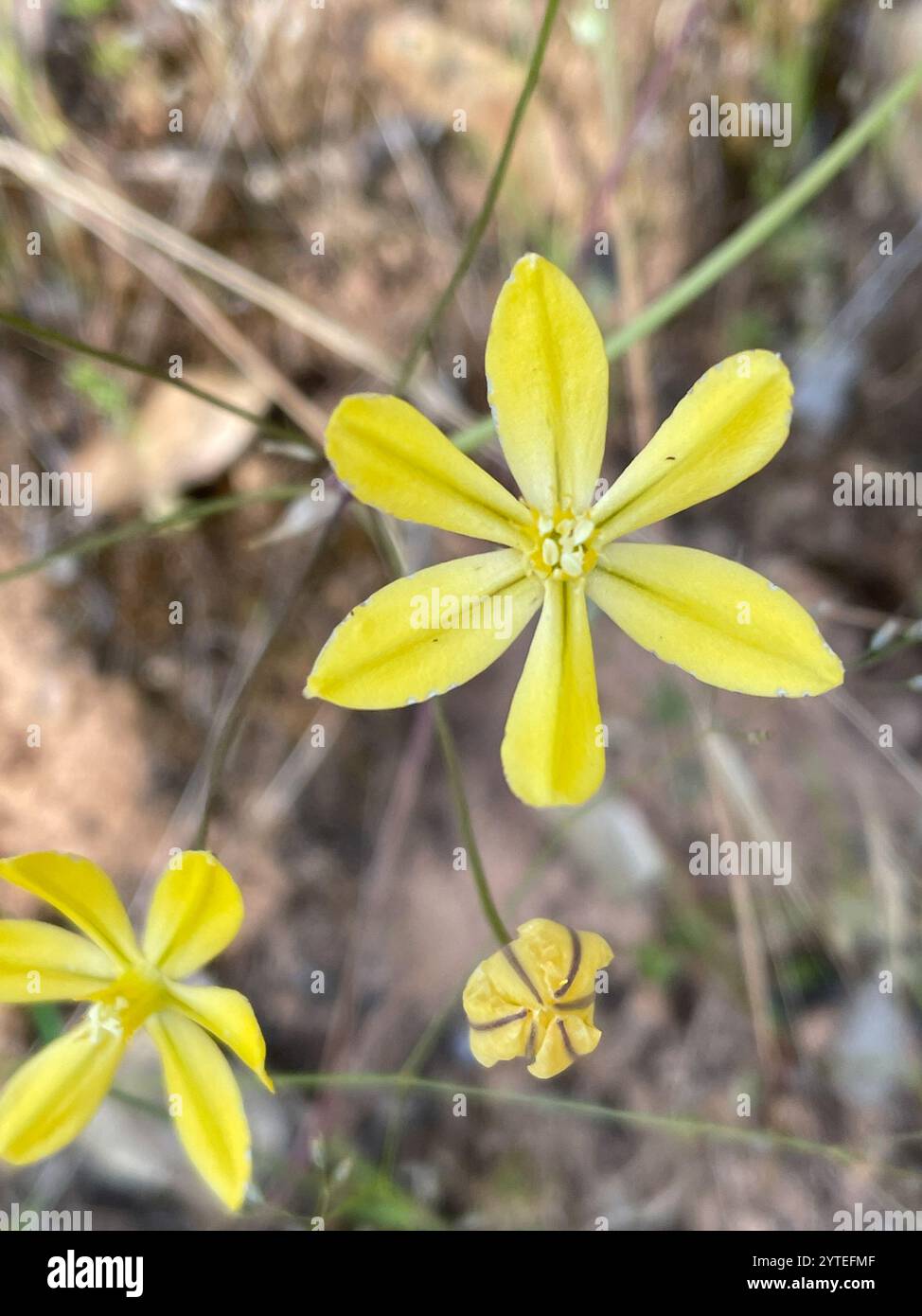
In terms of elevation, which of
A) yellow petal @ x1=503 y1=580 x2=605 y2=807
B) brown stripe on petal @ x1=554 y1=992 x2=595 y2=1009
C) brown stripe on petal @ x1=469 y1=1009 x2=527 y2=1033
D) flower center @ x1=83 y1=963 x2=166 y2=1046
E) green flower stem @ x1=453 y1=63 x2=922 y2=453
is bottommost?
brown stripe on petal @ x1=469 y1=1009 x2=527 y2=1033

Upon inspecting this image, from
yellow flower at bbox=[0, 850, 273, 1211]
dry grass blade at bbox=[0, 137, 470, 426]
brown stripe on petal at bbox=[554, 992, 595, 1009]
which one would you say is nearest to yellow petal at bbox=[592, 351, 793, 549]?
brown stripe on petal at bbox=[554, 992, 595, 1009]

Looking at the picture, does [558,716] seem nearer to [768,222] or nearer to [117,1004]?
[117,1004]

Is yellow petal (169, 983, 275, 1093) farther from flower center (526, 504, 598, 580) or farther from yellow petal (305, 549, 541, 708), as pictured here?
flower center (526, 504, 598, 580)

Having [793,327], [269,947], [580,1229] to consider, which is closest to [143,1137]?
[269,947]

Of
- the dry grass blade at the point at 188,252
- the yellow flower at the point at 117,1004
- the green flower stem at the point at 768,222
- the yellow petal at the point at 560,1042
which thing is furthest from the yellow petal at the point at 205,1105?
the dry grass blade at the point at 188,252

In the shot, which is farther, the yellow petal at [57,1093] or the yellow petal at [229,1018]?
the yellow petal at [57,1093]

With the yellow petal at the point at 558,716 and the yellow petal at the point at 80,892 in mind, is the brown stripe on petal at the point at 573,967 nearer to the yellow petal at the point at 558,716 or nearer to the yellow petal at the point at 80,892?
the yellow petal at the point at 558,716

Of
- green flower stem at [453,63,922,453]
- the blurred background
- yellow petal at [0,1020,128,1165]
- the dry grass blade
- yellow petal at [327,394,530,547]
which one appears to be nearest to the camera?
yellow petal at [327,394,530,547]

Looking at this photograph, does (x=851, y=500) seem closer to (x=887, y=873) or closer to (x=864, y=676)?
(x=864, y=676)
